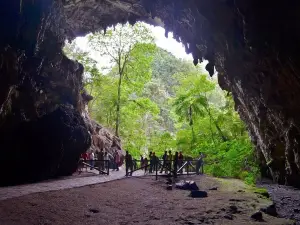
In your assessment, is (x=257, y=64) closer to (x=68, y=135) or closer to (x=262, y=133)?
(x=262, y=133)

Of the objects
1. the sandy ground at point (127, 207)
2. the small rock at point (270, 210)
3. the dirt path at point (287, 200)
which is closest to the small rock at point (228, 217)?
the sandy ground at point (127, 207)

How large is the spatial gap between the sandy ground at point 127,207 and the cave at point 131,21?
3030 mm

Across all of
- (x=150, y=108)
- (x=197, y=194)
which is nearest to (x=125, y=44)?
(x=150, y=108)

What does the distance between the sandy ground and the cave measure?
3030 mm

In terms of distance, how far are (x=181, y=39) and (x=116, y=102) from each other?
1858 centimetres

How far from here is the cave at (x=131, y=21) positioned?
355 inches

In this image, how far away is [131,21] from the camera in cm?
2475

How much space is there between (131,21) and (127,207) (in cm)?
1645

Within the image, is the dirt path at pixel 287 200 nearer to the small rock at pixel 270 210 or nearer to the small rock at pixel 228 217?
the small rock at pixel 270 210

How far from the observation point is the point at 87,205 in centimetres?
1191

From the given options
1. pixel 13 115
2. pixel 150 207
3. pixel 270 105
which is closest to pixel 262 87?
pixel 270 105

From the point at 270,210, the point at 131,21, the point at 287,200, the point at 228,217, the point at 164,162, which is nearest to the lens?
the point at 228,217

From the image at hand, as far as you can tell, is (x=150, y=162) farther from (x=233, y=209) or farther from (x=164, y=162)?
(x=233, y=209)

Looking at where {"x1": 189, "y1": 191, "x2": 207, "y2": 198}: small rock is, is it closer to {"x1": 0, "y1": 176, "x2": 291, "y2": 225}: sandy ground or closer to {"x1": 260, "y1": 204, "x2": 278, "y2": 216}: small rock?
{"x1": 0, "y1": 176, "x2": 291, "y2": 225}: sandy ground
